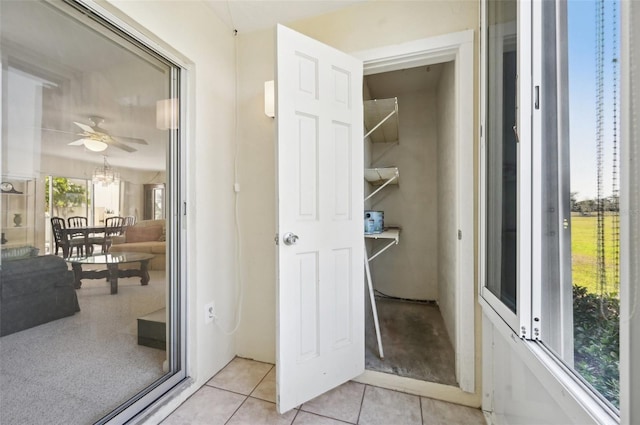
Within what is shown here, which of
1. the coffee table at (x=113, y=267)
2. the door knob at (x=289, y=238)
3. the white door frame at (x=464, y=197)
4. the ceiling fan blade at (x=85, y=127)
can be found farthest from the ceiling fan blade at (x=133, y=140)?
the white door frame at (x=464, y=197)

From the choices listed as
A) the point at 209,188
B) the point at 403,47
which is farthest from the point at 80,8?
the point at 403,47

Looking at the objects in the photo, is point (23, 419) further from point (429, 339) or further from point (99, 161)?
point (429, 339)

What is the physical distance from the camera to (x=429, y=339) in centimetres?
205

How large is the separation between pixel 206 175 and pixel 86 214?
2.21 feet

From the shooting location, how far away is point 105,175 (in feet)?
3.95

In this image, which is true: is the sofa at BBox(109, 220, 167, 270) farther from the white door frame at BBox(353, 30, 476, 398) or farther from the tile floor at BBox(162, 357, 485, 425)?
the white door frame at BBox(353, 30, 476, 398)

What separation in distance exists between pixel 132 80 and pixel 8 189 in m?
0.78

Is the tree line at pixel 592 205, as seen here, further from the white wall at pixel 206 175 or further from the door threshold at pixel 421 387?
the white wall at pixel 206 175

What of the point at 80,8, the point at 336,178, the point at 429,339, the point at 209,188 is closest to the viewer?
the point at 80,8

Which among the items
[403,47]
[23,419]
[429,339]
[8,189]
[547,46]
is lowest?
[429,339]

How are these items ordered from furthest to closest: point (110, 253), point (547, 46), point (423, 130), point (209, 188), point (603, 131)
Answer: point (423, 130), point (209, 188), point (110, 253), point (547, 46), point (603, 131)

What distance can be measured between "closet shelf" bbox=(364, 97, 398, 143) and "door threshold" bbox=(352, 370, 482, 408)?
1.70 meters

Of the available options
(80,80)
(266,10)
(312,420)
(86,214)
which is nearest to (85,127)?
(80,80)

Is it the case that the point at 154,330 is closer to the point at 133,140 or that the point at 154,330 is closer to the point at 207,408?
the point at 207,408
